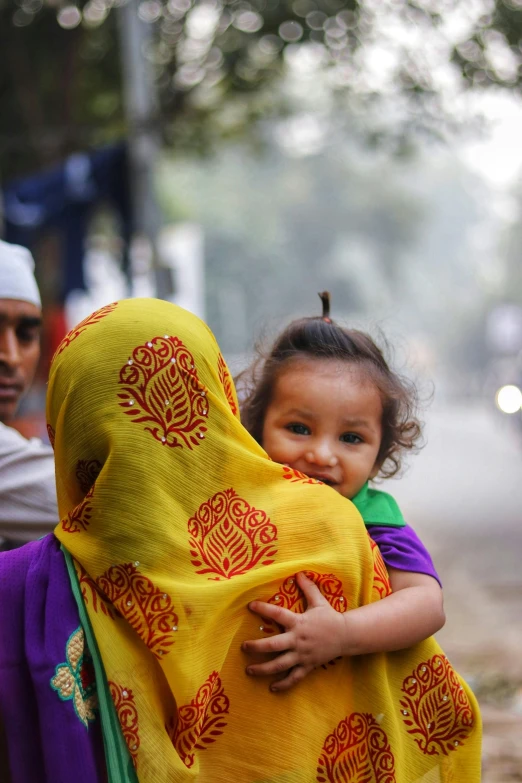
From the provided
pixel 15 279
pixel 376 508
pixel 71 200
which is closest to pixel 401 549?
pixel 376 508

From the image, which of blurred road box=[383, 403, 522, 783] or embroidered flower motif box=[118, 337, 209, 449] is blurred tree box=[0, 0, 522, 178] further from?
embroidered flower motif box=[118, 337, 209, 449]

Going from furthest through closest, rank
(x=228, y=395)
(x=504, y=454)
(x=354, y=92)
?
(x=504, y=454), (x=354, y=92), (x=228, y=395)

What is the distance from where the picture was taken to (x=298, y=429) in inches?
77.7

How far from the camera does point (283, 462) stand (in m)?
1.95

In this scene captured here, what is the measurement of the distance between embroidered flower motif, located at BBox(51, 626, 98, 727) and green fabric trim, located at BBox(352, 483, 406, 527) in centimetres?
58

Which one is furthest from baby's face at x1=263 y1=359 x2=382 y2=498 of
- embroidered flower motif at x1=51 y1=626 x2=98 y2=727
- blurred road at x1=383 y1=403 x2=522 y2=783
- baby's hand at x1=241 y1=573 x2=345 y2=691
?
blurred road at x1=383 y1=403 x2=522 y2=783

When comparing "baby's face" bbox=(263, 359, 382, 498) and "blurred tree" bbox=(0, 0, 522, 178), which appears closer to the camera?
"baby's face" bbox=(263, 359, 382, 498)

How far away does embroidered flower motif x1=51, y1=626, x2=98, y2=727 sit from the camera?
154cm

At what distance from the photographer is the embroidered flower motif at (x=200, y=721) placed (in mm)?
1570

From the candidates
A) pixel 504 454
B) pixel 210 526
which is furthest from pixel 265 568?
pixel 504 454

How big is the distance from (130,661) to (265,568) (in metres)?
0.26

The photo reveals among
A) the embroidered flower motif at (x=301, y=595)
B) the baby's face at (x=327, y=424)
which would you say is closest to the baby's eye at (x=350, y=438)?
the baby's face at (x=327, y=424)

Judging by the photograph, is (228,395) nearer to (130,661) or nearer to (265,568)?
(265,568)

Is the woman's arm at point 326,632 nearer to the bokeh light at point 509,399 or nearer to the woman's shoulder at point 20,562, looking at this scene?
the woman's shoulder at point 20,562
